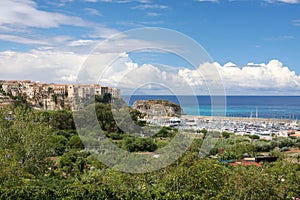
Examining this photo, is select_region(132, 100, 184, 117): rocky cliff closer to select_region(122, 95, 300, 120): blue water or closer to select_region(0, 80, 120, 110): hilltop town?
select_region(122, 95, 300, 120): blue water

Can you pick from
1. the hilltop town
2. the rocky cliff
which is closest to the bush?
the rocky cliff

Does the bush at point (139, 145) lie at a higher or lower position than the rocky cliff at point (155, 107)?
lower

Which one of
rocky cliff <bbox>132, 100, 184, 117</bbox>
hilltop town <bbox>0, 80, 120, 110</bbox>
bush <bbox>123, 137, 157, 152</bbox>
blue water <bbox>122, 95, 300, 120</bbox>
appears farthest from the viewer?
hilltop town <bbox>0, 80, 120, 110</bbox>

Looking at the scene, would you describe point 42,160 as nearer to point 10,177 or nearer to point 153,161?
point 10,177

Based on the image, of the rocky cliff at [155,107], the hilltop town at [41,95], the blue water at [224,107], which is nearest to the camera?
the blue water at [224,107]

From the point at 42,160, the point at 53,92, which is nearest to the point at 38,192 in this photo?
the point at 42,160

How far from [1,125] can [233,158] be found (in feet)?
33.5

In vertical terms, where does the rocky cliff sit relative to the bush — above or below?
above

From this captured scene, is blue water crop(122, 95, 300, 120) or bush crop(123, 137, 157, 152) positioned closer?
blue water crop(122, 95, 300, 120)

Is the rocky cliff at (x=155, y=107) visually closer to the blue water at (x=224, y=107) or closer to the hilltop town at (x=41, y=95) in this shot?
the blue water at (x=224, y=107)

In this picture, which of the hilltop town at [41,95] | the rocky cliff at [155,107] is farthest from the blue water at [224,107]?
the hilltop town at [41,95]

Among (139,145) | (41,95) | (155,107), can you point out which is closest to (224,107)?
(155,107)

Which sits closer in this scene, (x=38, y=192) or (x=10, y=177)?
(x=38, y=192)

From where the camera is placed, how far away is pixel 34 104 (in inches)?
1427
